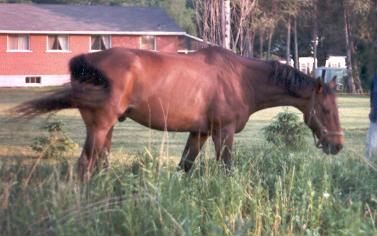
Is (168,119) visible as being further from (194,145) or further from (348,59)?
(348,59)

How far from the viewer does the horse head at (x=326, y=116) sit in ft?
28.7

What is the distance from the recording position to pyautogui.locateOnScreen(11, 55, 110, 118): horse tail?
722 cm

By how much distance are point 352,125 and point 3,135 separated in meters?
13.9

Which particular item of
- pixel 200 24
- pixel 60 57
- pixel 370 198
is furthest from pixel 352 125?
pixel 60 57

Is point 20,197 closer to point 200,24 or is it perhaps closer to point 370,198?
point 370,198

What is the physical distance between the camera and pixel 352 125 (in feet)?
73.2

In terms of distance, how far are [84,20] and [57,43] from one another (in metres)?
2.79

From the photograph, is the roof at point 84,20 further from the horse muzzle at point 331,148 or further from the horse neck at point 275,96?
the horse muzzle at point 331,148

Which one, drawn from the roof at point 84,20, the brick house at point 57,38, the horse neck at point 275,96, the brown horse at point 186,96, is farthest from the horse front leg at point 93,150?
the roof at point 84,20

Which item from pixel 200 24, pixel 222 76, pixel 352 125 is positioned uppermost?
pixel 200 24

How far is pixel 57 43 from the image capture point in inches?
1937

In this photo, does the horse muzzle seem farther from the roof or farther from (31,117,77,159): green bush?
the roof

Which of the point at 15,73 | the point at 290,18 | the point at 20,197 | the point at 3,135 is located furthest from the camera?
the point at 290,18

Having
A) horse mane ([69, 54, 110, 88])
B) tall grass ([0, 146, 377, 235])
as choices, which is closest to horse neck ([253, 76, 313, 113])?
tall grass ([0, 146, 377, 235])
